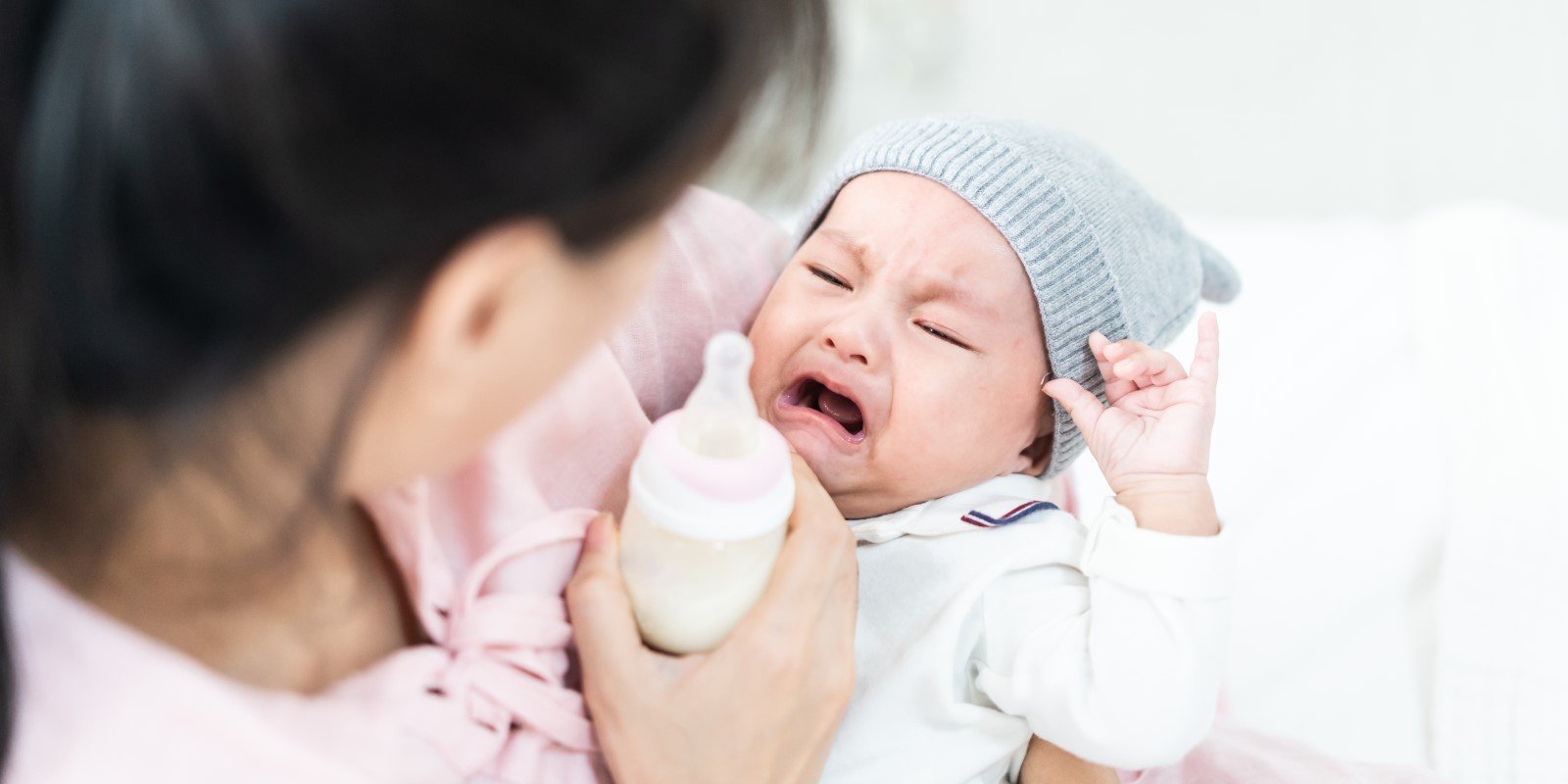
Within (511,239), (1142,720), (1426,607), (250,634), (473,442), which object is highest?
(511,239)

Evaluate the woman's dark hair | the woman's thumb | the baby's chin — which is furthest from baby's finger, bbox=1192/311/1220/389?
the woman's dark hair

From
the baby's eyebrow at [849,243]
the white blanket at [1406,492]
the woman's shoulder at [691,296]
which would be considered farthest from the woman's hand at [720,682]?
the white blanket at [1406,492]

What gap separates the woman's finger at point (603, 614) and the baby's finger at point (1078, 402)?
42 cm

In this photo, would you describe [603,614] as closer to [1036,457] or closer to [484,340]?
[484,340]

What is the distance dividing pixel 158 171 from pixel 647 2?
0.18m

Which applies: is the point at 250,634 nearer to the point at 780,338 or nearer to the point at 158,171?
the point at 158,171

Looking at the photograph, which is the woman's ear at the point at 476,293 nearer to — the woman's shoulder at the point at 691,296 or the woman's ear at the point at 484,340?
the woman's ear at the point at 484,340

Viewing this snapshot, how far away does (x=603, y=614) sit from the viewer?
71cm

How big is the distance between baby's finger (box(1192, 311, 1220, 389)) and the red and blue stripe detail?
0.16 metres

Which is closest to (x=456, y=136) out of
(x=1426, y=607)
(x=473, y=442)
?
(x=473, y=442)

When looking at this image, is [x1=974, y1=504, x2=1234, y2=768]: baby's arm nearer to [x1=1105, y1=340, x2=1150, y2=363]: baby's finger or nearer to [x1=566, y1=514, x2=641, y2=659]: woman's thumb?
[x1=1105, y1=340, x2=1150, y2=363]: baby's finger

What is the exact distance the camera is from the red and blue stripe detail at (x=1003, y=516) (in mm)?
966

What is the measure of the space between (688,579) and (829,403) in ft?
1.18

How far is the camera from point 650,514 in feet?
2.19
